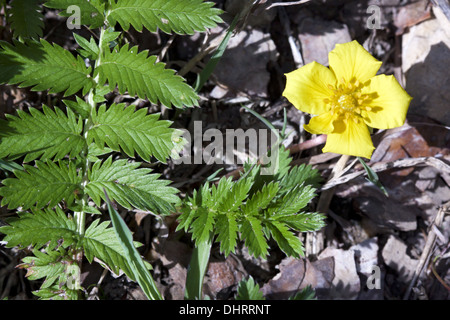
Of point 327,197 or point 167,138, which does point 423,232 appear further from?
point 167,138

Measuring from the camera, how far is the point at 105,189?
226cm

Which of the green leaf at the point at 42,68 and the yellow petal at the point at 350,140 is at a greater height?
the green leaf at the point at 42,68

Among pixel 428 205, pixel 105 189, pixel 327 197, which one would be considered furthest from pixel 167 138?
pixel 428 205

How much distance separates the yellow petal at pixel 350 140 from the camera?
96.7 inches

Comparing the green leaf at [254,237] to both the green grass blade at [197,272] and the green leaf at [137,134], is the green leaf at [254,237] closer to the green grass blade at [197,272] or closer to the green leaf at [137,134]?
the green grass blade at [197,272]

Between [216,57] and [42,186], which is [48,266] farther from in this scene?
[216,57]

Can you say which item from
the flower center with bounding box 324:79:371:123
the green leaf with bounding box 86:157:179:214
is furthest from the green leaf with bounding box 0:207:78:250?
the flower center with bounding box 324:79:371:123

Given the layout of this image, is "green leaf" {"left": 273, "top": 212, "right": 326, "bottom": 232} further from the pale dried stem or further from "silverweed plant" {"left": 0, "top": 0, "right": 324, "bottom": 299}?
the pale dried stem

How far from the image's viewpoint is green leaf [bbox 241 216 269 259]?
92.1 inches

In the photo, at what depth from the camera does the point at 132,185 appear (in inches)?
91.0

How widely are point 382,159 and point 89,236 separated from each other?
2.10 meters

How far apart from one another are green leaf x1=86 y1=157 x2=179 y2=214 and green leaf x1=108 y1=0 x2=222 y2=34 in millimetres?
755

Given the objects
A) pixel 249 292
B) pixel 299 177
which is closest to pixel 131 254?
pixel 249 292

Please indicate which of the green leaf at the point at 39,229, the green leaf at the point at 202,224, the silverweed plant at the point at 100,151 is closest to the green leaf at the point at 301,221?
the silverweed plant at the point at 100,151
